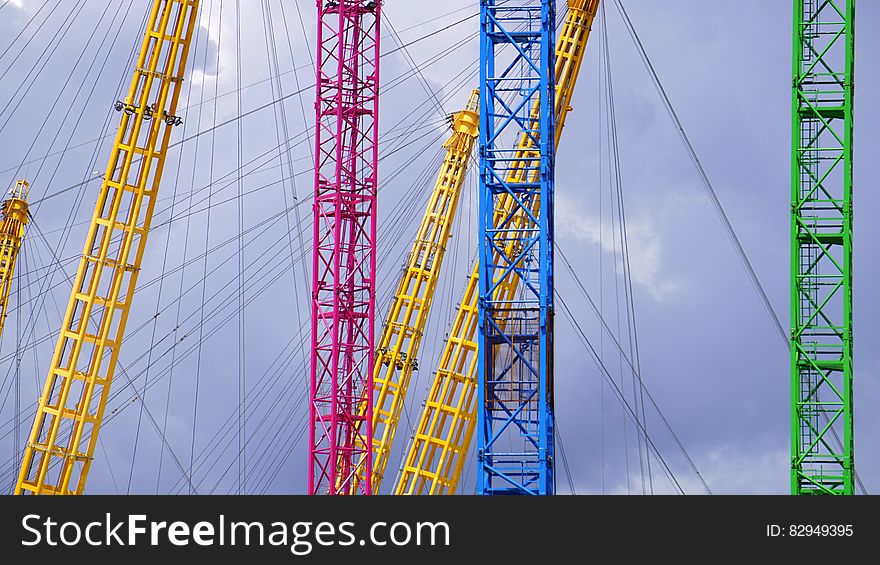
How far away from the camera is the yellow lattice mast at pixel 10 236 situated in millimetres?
85750

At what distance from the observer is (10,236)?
285 feet

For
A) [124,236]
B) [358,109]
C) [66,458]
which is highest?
[358,109]

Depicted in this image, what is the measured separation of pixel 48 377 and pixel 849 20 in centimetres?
3218

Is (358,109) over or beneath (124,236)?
over

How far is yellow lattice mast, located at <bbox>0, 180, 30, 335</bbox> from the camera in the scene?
85.8 meters

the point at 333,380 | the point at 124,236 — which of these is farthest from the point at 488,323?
the point at 124,236
